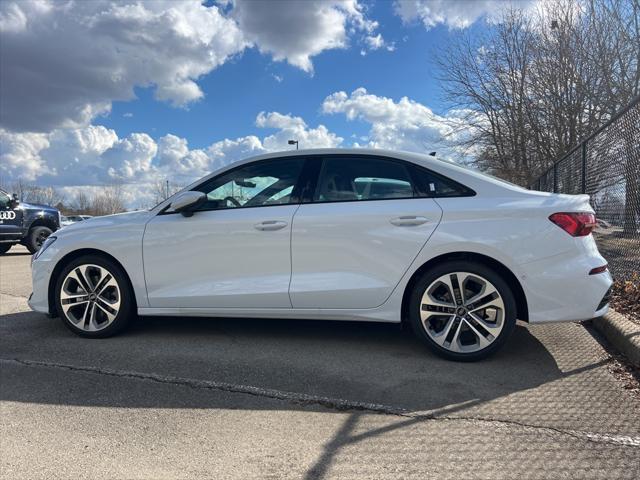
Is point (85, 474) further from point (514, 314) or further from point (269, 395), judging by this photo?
point (514, 314)

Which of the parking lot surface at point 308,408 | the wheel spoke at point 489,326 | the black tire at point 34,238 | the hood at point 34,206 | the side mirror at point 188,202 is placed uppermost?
the hood at point 34,206

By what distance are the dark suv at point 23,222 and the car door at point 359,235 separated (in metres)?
12.5

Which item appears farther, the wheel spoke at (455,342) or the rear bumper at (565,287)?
the wheel spoke at (455,342)

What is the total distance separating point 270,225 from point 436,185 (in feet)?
4.54

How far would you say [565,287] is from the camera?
3.65 metres

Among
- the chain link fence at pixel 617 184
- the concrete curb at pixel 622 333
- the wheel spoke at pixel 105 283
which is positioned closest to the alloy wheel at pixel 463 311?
the concrete curb at pixel 622 333

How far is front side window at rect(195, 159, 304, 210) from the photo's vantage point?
4336mm

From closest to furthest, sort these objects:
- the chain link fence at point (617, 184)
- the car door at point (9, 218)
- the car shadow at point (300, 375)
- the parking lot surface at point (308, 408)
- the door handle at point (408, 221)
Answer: the parking lot surface at point (308, 408) → the car shadow at point (300, 375) → the door handle at point (408, 221) → the chain link fence at point (617, 184) → the car door at point (9, 218)

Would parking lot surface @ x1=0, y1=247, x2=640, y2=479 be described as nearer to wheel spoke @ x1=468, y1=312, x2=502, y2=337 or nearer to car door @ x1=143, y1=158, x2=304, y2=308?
wheel spoke @ x1=468, y1=312, x2=502, y2=337

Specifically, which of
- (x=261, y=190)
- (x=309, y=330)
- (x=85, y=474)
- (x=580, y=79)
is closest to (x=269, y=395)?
(x=85, y=474)

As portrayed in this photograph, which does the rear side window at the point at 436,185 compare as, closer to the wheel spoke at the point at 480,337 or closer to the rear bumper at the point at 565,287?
the rear bumper at the point at 565,287

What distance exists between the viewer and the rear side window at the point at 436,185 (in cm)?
393

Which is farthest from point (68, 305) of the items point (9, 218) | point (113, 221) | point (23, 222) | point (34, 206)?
point (34, 206)

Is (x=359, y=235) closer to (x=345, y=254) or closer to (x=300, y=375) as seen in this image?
(x=345, y=254)
